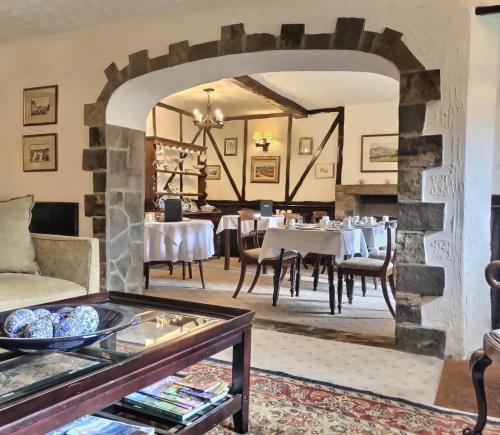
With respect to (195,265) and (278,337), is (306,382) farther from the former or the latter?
(195,265)

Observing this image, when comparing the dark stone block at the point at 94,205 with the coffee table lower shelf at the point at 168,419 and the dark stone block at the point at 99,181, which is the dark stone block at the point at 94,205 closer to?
the dark stone block at the point at 99,181

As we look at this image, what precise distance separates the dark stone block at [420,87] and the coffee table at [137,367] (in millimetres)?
1812

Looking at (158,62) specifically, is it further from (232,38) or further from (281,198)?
(281,198)

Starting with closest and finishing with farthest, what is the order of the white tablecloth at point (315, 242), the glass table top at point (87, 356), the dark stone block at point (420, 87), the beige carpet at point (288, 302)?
the glass table top at point (87, 356) → the dark stone block at point (420, 87) → the beige carpet at point (288, 302) → the white tablecloth at point (315, 242)

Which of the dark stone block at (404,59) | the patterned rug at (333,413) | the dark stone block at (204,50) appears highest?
the dark stone block at (204,50)

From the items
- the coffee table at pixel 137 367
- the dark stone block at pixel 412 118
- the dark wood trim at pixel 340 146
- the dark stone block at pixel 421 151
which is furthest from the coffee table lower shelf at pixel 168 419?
the dark wood trim at pixel 340 146

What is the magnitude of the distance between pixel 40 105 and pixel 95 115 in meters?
→ 0.65

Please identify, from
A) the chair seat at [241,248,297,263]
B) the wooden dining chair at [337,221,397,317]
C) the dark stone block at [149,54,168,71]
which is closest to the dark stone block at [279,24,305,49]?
the dark stone block at [149,54,168,71]

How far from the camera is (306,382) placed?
7.58 ft

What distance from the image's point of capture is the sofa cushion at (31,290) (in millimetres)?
2260

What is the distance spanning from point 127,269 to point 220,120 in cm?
297

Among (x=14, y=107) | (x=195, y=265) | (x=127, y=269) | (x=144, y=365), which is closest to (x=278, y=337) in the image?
(x=127, y=269)

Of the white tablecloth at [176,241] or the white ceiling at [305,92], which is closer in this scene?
the white tablecloth at [176,241]

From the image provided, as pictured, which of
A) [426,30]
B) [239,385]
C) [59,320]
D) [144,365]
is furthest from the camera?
[426,30]
